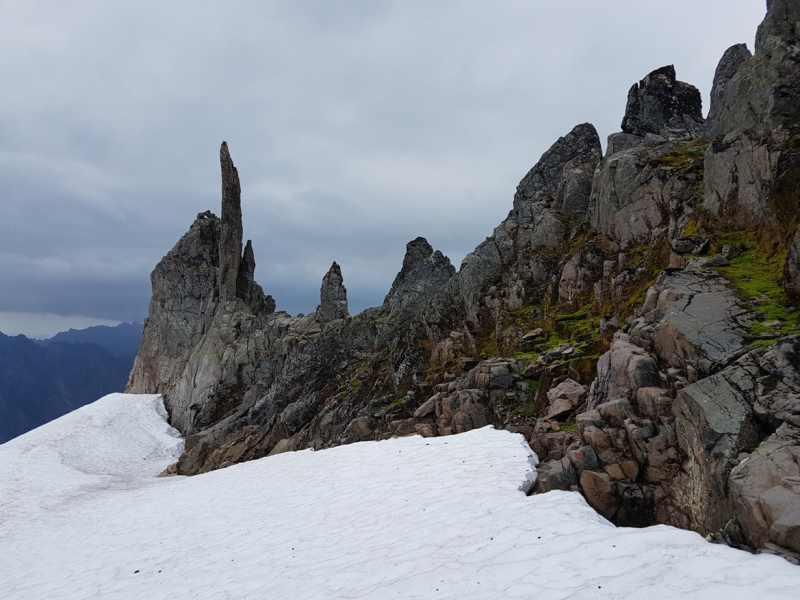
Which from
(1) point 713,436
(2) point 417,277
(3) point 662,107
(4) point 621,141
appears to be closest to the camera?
(1) point 713,436

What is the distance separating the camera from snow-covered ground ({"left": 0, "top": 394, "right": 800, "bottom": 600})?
289 inches

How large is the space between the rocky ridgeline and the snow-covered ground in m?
1.30

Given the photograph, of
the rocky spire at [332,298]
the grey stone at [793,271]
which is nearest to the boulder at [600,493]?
the grey stone at [793,271]

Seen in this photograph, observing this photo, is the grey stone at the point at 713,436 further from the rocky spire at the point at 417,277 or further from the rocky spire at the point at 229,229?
the rocky spire at the point at 229,229

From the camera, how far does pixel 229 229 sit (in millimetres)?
72125

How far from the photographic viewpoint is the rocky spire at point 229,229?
7012cm

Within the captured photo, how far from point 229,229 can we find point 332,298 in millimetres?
24311

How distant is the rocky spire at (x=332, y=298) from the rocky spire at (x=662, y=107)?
41607 millimetres

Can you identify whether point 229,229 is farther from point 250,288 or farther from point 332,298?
point 332,298

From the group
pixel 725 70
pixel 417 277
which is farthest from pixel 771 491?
pixel 417 277

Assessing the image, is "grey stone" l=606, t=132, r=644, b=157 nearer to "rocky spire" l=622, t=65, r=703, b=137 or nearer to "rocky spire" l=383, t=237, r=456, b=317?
"rocky spire" l=622, t=65, r=703, b=137

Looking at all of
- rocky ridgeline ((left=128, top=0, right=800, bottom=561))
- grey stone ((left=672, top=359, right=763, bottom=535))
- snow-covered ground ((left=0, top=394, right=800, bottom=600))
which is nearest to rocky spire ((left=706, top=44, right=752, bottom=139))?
rocky ridgeline ((left=128, top=0, right=800, bottom=561))

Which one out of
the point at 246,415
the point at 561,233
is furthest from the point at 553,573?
the point at 246,415

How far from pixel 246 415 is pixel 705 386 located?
4278 centimetres
